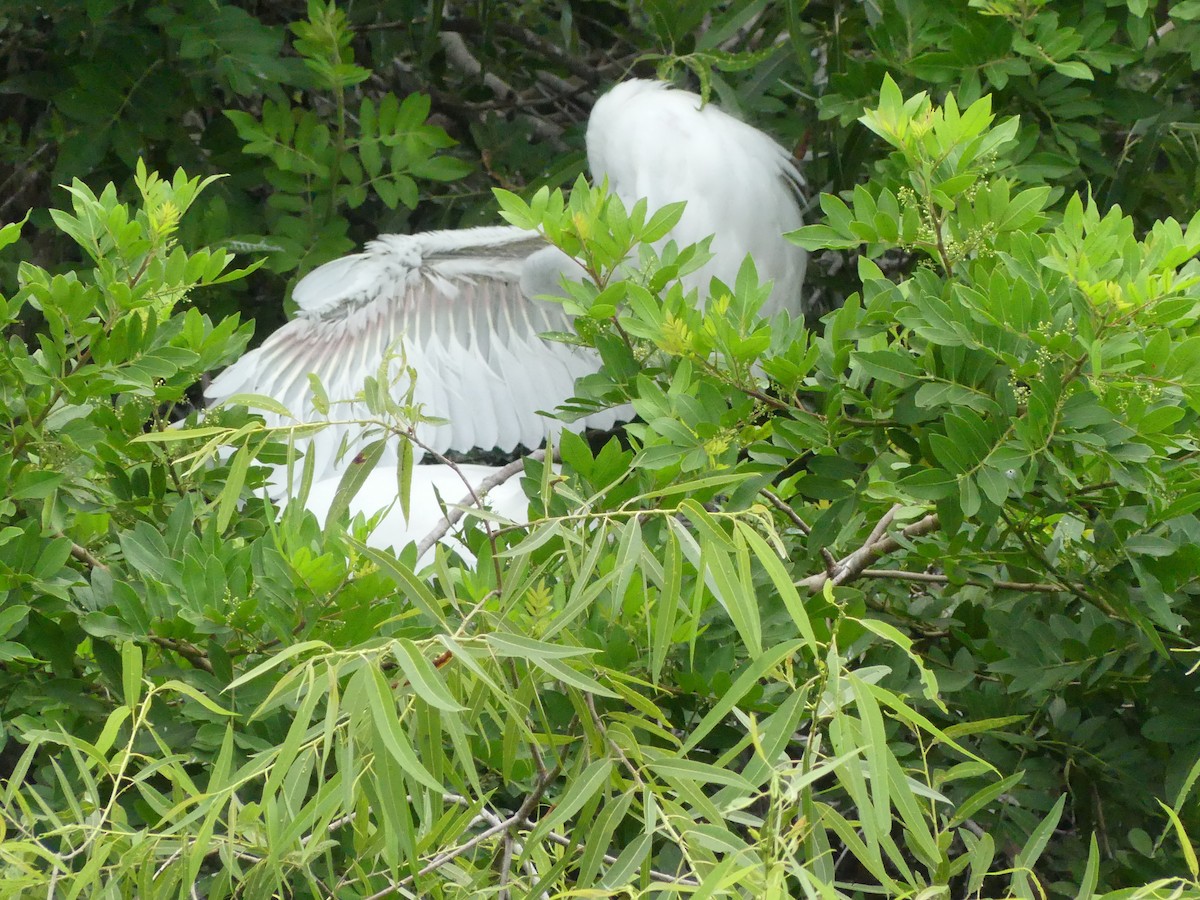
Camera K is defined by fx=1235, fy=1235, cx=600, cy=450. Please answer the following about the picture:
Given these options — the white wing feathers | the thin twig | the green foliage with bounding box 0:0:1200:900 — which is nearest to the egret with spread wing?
the white wing feathers

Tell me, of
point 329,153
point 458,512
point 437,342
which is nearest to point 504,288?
point 437,342

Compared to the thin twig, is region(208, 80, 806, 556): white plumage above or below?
below

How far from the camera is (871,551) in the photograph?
0.89 m

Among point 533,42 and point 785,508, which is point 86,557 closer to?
point 785,508

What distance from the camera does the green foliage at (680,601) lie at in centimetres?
58

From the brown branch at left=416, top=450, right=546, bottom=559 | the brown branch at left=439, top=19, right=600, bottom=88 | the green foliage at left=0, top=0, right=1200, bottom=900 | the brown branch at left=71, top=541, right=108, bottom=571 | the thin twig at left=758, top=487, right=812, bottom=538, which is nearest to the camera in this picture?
the green foliage at left=0, top=0, right=1200, bottom=900

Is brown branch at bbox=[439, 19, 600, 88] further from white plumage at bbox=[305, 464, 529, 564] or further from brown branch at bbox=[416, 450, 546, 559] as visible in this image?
brown branch at bbox=[416, 450, 546, 559]

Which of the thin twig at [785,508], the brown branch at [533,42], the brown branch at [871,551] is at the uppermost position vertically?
the brown branch at [533,42]

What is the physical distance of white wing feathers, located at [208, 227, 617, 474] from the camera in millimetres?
1913

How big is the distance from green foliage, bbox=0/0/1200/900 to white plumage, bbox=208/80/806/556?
2.10 ft

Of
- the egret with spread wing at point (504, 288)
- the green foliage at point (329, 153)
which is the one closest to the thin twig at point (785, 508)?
the egret with spread wing at point (504, 288)

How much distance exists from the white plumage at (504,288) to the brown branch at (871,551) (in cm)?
90

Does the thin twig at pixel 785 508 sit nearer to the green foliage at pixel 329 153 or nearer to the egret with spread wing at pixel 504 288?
the egret with spread wing at pixel 504 288

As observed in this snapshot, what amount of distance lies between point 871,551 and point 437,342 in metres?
1.34
